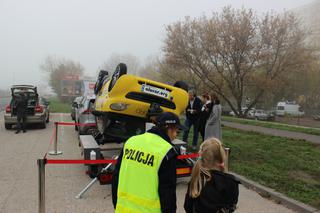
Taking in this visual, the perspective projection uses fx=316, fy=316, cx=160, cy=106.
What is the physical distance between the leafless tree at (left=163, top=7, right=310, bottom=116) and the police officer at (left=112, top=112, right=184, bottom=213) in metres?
27.5

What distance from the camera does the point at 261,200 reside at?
5363 mm

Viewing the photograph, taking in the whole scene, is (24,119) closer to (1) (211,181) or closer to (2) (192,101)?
(2) (192,101)

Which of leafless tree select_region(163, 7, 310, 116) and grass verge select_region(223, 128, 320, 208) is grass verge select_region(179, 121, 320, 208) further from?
leafless tree select_region(163, 7, 310, 116)

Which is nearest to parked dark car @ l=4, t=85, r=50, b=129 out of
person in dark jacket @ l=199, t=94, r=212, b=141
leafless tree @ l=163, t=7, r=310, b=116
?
person in dark jacket @ l=199, t=94, r=212, b=141

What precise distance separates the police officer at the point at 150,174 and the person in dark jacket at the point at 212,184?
7.6 inches

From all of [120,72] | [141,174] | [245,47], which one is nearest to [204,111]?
[120,72]

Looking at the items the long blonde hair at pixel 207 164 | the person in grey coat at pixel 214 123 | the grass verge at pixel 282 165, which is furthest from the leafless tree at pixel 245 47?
the long blonde hair at pixel 207 164

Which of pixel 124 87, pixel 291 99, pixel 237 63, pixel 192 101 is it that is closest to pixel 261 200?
pixel 124 87

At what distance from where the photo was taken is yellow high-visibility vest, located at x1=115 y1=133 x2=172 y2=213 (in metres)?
2.45

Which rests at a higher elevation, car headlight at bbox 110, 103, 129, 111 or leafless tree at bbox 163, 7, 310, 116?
leafless tree at bbox 163, 7, 310, 116

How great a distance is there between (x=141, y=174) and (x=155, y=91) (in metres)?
3.51

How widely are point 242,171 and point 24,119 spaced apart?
10534mm

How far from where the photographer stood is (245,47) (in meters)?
28.6

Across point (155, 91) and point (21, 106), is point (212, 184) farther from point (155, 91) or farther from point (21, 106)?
point (21, 106)
